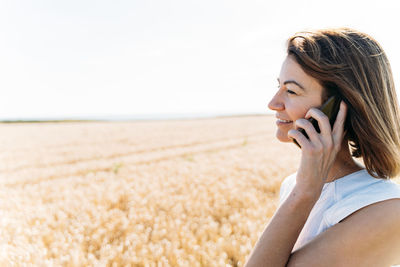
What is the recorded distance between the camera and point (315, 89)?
1.66 meters

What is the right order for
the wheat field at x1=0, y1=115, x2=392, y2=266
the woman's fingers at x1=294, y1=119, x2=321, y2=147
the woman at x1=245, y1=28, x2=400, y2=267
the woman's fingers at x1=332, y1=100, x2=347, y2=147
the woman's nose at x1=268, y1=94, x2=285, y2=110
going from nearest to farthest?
1. the woman at x1=245, y1=28, x2=400, y2=267
2. the woman's fingers at x1=294, y1=119, x2=321, y2=147
3. the woman's fingers at x1=332, y1=100, x2=347, y2=147
4. the woman's nose at x1=268, y1=94, x2=285, y2=110
5. the wheat field at x1=0, y1=115, x2=392, y2=266

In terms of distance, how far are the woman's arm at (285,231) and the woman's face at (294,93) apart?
2.08 feet

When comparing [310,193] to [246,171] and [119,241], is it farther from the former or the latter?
[246,171]

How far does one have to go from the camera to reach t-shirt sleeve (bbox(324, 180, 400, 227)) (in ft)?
4.25

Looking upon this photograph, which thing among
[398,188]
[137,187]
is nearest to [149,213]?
[137,187]

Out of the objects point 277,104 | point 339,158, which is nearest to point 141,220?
point 277,104

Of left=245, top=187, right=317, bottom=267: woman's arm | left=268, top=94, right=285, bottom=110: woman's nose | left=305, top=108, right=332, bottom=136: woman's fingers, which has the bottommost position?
left=245, top=187, right=317, bottom=267: woman's arm

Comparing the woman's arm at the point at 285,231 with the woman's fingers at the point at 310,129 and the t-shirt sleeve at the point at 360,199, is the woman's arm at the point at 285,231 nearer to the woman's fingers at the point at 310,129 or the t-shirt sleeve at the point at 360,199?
the t-shirt sleeve at the point at 360,199

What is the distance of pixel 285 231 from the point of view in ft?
4.32

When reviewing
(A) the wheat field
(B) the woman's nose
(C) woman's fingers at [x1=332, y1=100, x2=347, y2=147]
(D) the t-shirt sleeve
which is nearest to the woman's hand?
(C) woman's fingers at [x1=332, y1=100, x2=347, y2=147]

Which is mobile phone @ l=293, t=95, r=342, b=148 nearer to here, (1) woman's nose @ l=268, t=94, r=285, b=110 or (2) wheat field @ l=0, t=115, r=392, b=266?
(1) woman's nose @ l=268, t=94, r=285, b=110

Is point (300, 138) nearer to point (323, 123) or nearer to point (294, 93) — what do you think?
point (323, 123)

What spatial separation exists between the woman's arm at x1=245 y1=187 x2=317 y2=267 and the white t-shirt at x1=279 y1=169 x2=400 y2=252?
0.61 feet

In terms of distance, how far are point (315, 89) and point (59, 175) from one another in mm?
7055
